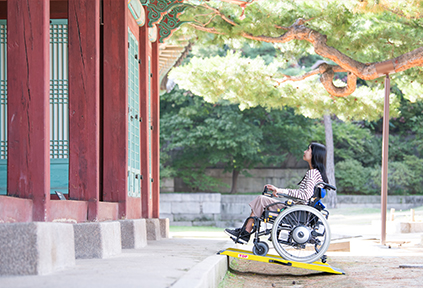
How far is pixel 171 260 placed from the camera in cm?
371

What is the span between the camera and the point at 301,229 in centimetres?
425

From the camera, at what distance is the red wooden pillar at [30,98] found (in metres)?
3.36

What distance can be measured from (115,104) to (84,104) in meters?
1.05

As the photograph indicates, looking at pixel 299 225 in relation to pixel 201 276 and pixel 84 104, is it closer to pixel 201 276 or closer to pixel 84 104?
pixel 201 276

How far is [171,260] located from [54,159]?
2.28 metres

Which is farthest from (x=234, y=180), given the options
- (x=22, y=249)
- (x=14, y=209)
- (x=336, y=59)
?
(x=22, y=249)

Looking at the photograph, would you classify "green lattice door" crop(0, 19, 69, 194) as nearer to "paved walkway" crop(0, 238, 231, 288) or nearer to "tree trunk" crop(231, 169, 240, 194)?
"paved walkway" crop(0, 238, 231, 288)

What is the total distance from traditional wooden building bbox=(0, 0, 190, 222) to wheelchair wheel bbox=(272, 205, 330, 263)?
156 cm

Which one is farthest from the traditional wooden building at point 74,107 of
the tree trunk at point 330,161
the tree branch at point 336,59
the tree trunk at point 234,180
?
the tree trunk at point 234,180

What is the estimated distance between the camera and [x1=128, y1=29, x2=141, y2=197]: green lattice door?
6.38m

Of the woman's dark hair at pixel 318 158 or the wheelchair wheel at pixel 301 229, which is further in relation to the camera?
the woman's dark hair at pixel 318 158

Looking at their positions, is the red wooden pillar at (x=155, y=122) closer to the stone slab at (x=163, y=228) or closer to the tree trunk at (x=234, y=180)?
the stone slab at (x=163, y=228)

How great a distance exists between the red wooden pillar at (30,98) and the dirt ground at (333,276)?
1.57 metres

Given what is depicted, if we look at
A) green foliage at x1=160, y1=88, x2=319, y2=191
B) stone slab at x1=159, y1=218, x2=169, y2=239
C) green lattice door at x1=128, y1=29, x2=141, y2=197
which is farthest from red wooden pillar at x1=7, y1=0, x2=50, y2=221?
green foliage at x1=160, y1=88, x2=319, y2=191
